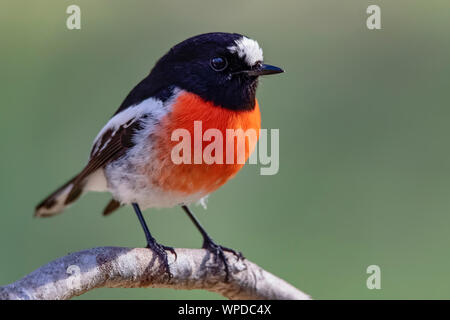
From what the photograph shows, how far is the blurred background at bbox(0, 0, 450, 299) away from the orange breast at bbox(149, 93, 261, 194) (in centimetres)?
147

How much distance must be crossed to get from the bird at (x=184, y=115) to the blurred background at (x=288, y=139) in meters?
1.33

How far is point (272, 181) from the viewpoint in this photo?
5074mm

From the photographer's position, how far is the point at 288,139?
5.15m

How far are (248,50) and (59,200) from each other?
166 centimetres

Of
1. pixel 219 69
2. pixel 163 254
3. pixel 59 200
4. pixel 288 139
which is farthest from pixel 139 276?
pixel 288 139

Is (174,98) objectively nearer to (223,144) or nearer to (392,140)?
(223,144)

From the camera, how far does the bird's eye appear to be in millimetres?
3377

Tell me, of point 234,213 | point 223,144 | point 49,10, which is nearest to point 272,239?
point 234,213

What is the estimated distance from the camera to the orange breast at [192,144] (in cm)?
326

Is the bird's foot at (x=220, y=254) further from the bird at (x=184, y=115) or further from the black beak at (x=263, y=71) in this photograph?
the black beak at (x=263, y=71)

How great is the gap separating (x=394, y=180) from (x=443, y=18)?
170cm

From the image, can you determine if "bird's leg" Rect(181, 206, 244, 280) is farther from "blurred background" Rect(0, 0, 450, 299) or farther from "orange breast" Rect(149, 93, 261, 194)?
"blurred background" Rect(0, 0, 450, 299)
